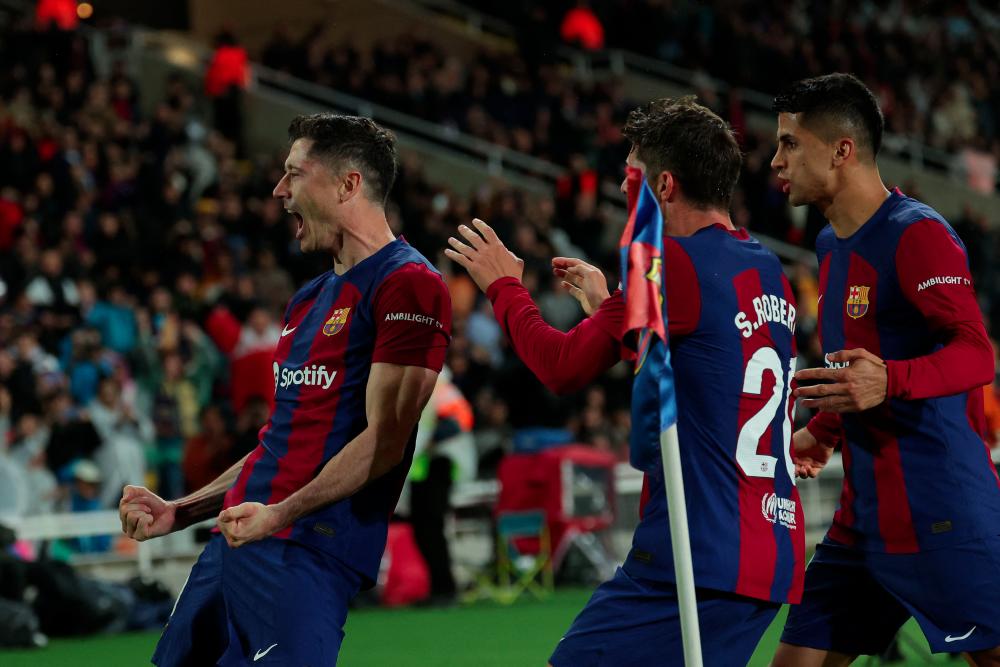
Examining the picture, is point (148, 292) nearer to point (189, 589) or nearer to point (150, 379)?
point (150, 379)

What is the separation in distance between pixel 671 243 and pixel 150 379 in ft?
34.8

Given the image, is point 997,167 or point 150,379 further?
point 997,167

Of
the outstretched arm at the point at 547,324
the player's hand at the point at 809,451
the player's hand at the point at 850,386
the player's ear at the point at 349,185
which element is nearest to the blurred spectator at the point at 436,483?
the player's hand at the point at 809,451

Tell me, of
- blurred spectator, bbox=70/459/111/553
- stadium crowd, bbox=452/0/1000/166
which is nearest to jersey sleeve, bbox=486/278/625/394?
blurred spectator, bbox=70/459/111/553

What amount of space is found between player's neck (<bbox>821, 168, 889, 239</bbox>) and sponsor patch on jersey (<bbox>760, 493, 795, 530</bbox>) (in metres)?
1.06

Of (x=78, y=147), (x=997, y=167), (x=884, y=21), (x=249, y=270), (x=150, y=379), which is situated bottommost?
(x=150, y=379)

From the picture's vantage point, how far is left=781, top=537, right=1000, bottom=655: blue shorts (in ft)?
15.4

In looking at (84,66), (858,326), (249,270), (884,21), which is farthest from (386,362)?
(884,21)

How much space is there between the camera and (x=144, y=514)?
4.80 metres

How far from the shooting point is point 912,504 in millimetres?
4781

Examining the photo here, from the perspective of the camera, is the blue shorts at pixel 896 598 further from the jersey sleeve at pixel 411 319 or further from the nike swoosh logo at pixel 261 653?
the nike swoosh logo at pixel 261 653

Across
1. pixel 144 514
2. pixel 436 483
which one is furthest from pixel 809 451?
pixel 436 483

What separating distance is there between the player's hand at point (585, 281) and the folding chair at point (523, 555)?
9186 mm

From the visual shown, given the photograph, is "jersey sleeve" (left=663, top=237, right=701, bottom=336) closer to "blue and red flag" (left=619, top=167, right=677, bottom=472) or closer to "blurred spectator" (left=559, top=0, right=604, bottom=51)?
"blue and red flag" (left=619, top=167, right=677, bottom=472)
